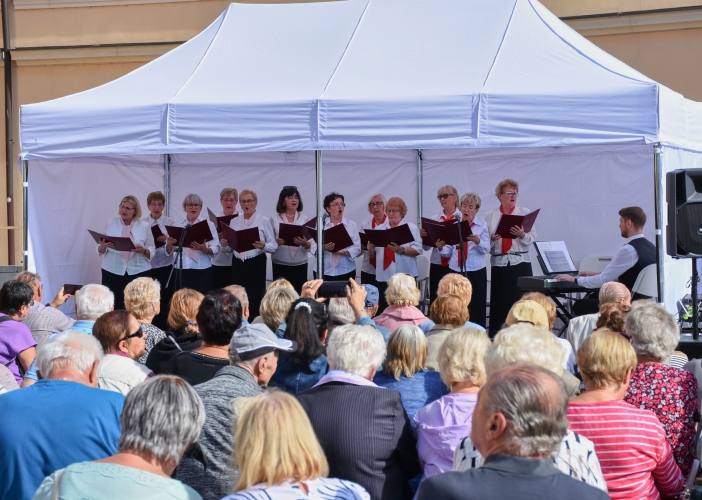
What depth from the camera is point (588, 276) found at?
7148 millimetres

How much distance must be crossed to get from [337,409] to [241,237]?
490 cm

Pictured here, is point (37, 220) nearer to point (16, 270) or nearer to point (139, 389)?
point (16, 270)

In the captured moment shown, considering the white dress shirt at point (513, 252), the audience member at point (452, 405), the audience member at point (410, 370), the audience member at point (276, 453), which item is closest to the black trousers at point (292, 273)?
the white dress shirt at point (513, 252)

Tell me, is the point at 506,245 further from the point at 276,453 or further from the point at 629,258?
the point at 276,453

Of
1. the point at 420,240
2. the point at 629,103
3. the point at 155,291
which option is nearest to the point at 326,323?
the point at 155,291

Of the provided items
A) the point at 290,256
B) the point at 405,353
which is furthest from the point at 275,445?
the point at 290,256

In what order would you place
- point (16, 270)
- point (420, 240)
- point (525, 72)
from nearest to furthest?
point (525, 72) < point (420, 240) < point (16, 270)

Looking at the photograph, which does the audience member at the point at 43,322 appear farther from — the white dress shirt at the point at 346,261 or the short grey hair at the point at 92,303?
the white dress shirt at the point at 346,261

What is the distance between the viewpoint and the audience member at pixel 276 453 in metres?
2.18

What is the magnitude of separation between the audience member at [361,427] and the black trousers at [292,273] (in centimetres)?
546

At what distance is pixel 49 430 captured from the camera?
280 cm

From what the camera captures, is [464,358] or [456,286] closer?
[464,358]

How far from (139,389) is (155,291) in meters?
2.48

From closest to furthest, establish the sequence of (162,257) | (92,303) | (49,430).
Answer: (49,430)
(92,303)
(162,257)
